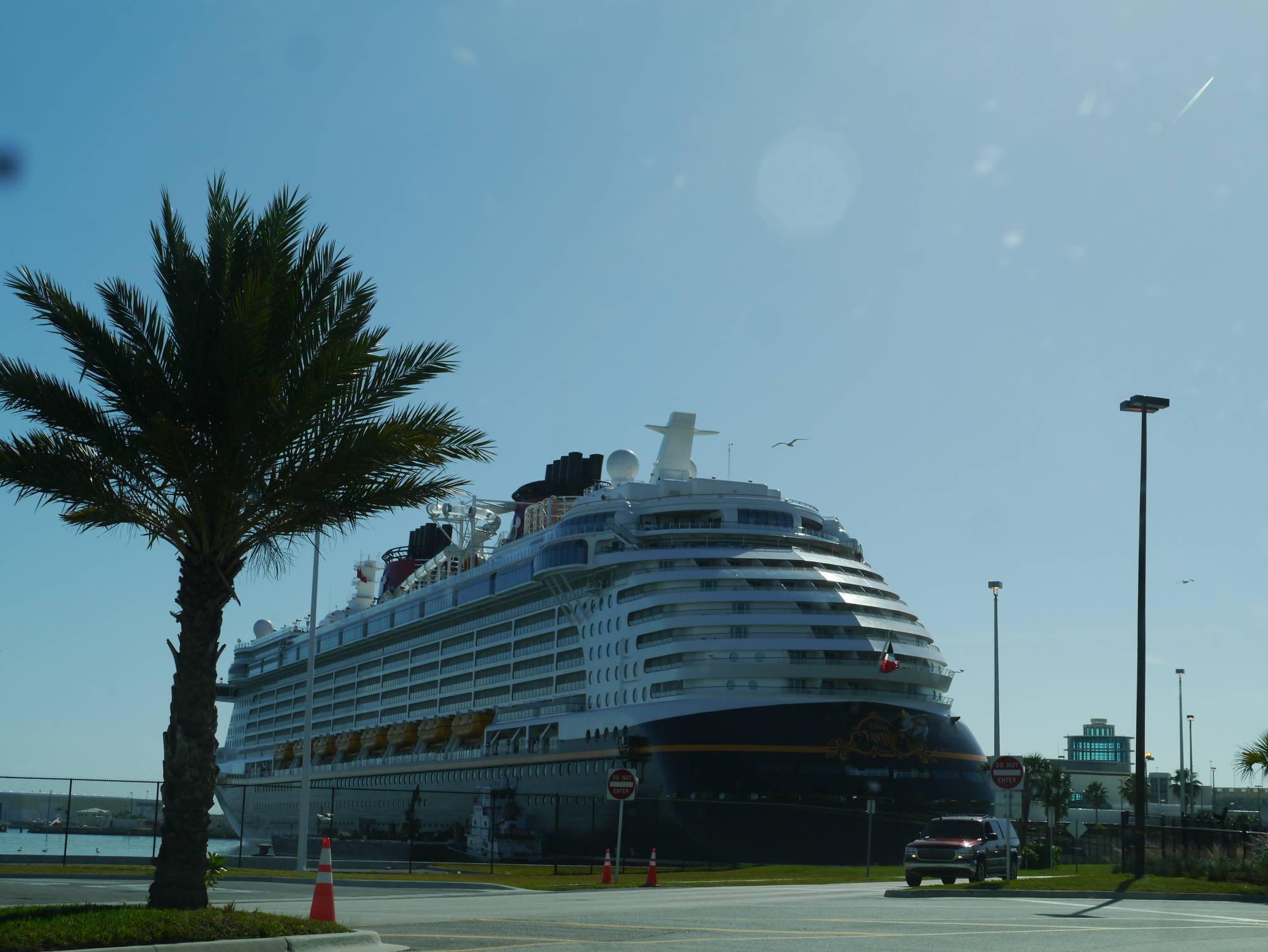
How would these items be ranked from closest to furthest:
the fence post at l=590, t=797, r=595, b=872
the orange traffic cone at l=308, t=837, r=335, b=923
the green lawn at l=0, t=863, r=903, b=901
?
the orange traffic cone at l=308, t=837, r=335, b=923 → the green lawn at l=0, t=863, r=903, b=901 → the fence post at l=590, t=797, r=595, b=872

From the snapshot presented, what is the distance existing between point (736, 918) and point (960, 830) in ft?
47.2

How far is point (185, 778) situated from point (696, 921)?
22.4ft

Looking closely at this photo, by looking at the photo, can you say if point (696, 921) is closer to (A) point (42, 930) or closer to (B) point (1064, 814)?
(A) point (42, 930)

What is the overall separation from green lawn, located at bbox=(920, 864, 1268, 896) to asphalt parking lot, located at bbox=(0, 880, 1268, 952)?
5.97ft

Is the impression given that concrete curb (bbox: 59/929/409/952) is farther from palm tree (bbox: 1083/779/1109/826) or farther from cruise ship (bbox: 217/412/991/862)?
palm tree (bbox: 1083/779/1109/826)

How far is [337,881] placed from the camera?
28703mm

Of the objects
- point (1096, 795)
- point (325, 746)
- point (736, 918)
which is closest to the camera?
point (736, 918)

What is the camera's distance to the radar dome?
63.6 metres

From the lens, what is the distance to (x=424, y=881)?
28.6m

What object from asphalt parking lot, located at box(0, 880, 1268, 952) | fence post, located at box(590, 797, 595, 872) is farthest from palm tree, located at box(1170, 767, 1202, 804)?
asphalt parking lot, located at box(0, 880, 1268, 952)

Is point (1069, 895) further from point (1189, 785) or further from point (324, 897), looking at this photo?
point (1189, 785)

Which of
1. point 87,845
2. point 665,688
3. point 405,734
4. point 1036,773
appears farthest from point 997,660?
point 87,845

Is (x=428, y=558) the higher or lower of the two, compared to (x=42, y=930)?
higher

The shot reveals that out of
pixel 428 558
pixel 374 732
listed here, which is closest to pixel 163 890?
pixel 374 732
